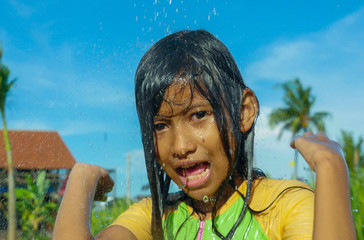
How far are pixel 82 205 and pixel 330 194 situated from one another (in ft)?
3.69

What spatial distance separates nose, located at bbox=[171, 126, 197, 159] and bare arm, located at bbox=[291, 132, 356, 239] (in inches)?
19.9

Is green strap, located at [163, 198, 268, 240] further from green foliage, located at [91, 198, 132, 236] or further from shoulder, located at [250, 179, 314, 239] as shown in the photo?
green foliage, located at [91, 198, 132, 236]

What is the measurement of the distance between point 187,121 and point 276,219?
580 mm

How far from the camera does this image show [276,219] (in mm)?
1813

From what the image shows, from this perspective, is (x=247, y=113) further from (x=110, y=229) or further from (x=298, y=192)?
(x=110, y=229)

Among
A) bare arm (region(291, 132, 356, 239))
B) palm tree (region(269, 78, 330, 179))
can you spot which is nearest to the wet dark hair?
bare arm (region(291, 132, 356, 239))

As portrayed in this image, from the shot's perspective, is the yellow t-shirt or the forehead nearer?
the yellow t-shirt

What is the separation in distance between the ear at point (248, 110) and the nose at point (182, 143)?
31 cm

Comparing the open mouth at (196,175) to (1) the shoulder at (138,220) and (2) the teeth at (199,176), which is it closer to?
(2) the teeth at (199,176)

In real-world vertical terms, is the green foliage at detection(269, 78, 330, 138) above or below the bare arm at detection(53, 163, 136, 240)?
above

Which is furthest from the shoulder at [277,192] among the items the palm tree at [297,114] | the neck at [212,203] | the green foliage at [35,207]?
the palm tree at [297,114]

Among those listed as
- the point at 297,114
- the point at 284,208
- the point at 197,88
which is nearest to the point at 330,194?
the point at 284,208

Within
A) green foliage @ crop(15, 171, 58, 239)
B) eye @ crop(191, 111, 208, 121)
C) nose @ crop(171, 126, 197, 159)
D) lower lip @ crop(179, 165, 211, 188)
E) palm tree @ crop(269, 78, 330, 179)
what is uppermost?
palm tree @ crop(269, 78, 330, 179)

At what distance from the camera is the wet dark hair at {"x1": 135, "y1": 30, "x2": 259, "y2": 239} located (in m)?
1.93
